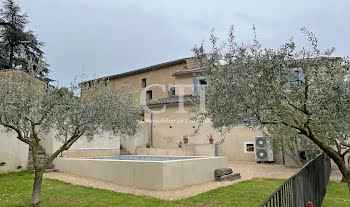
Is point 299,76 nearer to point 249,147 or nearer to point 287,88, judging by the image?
point 287,88

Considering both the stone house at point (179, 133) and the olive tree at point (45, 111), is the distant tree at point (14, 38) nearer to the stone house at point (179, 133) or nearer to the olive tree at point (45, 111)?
the stone house at point (179, 133)

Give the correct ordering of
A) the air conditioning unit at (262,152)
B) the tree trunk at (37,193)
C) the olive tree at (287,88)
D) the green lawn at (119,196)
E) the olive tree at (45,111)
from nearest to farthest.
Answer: the olive tree at (287,88) < the olive tree at (45,111) < the tree trunk at (37,193) < the green lawn at (119,196) < the air conditioning unit at (262,152)

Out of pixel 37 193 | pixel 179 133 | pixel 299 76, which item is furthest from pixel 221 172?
pixel 179 133

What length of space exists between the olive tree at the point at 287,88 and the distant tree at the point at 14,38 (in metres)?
35.1

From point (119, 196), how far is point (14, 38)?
33.7 metres

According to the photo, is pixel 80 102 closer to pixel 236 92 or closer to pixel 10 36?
pixel 236 92

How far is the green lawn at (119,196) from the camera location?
30.4ft

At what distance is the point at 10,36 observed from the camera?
3491 cm

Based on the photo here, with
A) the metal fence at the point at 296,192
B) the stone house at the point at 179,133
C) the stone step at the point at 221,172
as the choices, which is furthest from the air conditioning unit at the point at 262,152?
the metal fence at the point at 296,192

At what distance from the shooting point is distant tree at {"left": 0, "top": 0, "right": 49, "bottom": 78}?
114ft

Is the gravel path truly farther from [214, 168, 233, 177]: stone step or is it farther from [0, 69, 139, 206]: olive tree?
[0, 69, 139, 206]: olive tree

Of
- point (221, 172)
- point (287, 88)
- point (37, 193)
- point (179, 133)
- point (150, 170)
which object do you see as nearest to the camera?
point (287, 88)

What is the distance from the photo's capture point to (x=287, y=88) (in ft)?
17.7

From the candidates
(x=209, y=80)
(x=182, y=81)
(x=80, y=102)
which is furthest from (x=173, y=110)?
(x=209, y=80)
